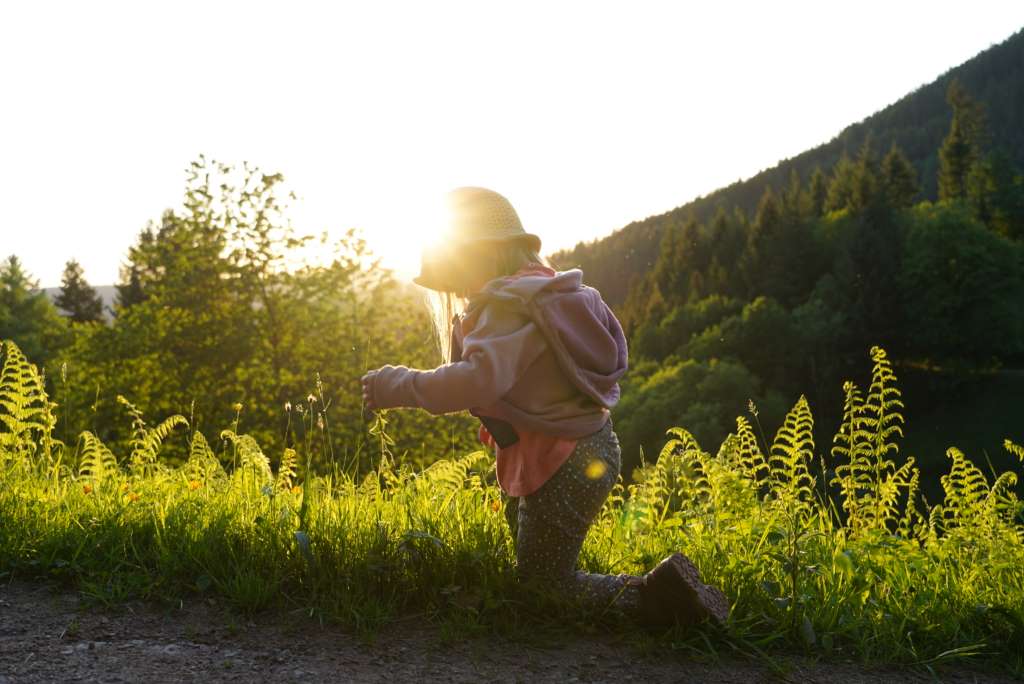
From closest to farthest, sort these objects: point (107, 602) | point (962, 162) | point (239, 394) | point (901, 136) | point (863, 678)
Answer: point (863, 678) < point (107, 602) < point (239, 394) < point (962, 162) < point (901, 136)

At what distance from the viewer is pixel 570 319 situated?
3.19 meters

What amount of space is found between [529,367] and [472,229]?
590mm

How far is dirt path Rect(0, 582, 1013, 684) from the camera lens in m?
2.88

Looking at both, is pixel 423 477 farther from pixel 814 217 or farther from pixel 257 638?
pixel 814 217

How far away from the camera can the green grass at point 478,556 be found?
3.35 m

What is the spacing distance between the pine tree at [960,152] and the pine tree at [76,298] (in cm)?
6496

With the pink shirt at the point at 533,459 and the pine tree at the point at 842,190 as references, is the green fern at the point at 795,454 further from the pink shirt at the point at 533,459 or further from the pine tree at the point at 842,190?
the pine tree at the point at 842,190

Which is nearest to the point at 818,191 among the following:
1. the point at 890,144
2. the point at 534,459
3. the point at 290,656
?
the point at 890,144

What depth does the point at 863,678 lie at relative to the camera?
10.2ft

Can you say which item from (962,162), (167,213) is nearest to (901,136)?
(962,162)

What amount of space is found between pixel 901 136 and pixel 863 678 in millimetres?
135247

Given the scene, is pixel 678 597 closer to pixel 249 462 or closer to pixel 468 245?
pixel 468 245

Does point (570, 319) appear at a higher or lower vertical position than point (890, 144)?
lower

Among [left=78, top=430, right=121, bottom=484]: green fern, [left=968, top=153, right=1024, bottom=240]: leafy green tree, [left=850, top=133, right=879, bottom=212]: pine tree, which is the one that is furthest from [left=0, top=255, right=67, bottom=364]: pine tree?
[left=968, top=153, right=1024, bottom=240]: leafy green tree
